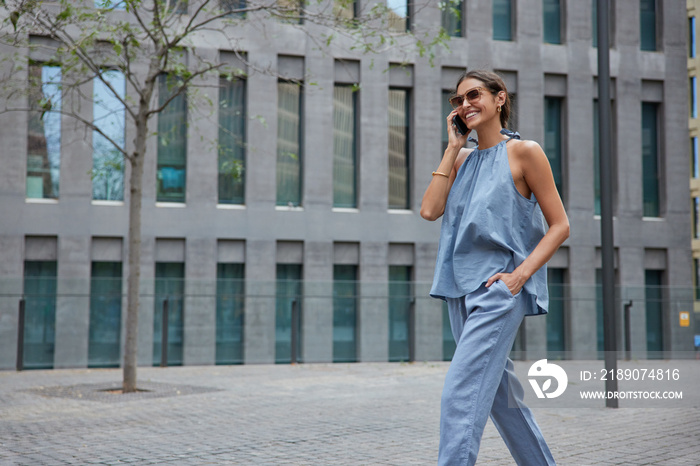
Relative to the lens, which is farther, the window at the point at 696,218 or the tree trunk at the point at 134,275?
the window at the point at 696,218

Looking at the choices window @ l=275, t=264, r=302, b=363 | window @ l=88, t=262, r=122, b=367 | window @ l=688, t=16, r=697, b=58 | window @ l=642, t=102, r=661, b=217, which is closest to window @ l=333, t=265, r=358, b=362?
window @ l=275, t=264, r=302, b=363

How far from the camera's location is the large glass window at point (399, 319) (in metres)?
19.0

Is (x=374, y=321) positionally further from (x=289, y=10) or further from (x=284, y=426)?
(x=284, y=426)

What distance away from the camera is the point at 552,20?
72.7ft

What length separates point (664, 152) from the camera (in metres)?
22.6

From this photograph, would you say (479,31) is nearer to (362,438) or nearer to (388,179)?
(388,179)

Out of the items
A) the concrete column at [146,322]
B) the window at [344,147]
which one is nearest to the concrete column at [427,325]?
the window at [344,147]

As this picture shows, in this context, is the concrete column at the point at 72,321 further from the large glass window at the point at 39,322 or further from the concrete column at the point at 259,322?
the concrete column at the point at 259,322

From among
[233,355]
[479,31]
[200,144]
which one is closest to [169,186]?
[200,144]

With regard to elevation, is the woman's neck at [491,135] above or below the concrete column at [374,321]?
above

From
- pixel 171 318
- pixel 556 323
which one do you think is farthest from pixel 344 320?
pixel 556 323

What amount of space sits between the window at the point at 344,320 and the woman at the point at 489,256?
15002 millimetres

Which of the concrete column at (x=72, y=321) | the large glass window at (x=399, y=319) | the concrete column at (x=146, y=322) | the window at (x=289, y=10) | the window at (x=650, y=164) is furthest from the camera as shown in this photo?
the window at (x=650, y=164)

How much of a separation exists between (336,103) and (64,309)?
827 cm
